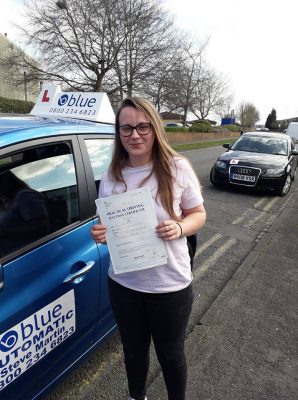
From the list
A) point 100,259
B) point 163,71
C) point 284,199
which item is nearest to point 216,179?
point 284,199

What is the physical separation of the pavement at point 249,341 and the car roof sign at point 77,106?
6.59 ft

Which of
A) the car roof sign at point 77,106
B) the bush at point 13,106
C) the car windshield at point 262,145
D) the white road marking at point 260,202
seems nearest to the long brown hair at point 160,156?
the car roof sign at point 77,106

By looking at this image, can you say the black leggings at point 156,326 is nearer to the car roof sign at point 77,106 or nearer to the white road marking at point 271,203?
the car roof sign at point 77,106

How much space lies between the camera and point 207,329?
306 cm

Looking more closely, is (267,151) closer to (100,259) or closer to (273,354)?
(273,354)

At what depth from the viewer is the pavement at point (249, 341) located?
7.95 feet

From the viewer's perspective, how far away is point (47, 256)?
1854mm

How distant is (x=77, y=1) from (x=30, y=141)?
75.1ft

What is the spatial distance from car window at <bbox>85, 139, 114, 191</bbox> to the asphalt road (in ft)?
4.41

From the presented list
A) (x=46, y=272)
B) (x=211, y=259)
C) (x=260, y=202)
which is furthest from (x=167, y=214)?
(x=260, y=202)

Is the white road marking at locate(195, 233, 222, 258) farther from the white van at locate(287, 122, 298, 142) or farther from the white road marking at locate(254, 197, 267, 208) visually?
the white van at locate(287, 122, 298, 142)

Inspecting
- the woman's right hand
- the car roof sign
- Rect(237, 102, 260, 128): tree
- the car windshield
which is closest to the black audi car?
the car windshield

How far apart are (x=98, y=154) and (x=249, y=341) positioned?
6.47 ft

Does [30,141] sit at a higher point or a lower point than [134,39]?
lower
